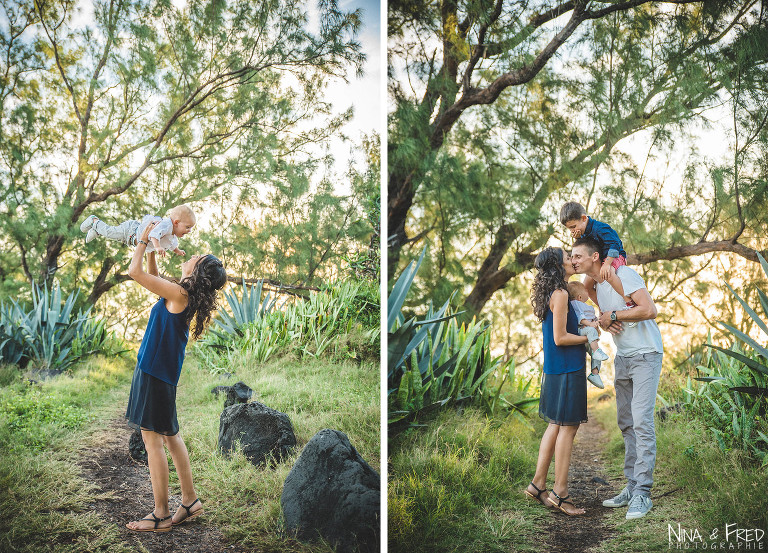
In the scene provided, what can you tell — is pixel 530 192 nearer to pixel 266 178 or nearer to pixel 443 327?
pixel 443 327

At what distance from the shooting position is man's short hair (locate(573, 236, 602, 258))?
2.30 m

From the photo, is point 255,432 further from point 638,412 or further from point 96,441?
point 638,412

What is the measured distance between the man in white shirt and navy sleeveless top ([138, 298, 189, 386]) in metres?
1.61

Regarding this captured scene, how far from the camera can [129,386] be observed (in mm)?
2141

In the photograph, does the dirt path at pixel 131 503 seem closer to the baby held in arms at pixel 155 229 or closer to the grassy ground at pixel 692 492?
the baby held in arms at pixel 155 229

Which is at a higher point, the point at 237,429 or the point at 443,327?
the point at 443,327

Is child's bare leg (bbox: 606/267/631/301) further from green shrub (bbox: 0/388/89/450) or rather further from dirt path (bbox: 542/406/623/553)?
green shrub (bbox: 0/388/89/450)

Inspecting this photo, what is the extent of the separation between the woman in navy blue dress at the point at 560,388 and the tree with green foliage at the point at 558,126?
28 cm

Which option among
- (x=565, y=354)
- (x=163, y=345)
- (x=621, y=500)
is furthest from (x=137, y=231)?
(x=621, y=500)

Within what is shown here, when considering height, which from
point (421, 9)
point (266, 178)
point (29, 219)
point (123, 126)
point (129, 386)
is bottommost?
point (129, 386)

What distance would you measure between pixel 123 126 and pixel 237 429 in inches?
51.2

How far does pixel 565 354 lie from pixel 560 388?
14cm

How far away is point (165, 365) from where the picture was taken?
212 cm

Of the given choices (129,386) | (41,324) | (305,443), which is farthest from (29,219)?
(305,443)
